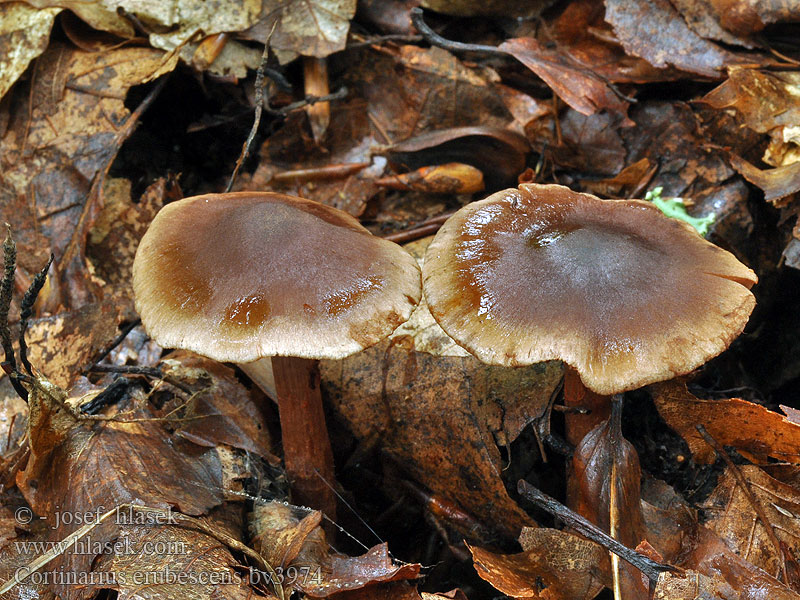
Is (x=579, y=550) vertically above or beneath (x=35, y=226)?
beneath

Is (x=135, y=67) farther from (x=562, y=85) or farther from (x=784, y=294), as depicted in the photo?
(x=784, y=294)

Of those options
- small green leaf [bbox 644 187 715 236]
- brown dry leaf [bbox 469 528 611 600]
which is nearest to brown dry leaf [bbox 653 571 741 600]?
brown dry leaf [bbox 469 528 611 600]

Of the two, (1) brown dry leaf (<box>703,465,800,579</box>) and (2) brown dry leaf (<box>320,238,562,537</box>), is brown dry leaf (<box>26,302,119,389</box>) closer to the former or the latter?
(2) brown dry leaf (<box>320,238,562,537</box>)

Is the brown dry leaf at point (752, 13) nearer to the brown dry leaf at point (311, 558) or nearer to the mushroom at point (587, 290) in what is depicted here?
the mushroom at point (587, 290)

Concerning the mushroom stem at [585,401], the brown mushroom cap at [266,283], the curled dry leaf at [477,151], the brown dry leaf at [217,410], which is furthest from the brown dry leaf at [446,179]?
the brown dry leaf at [217,410]

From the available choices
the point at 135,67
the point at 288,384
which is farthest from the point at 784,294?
the point at 135,67

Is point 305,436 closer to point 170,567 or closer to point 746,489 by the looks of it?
point 170,567
